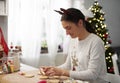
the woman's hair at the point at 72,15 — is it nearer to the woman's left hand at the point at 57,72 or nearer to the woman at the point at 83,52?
the woman at the point at 83,52

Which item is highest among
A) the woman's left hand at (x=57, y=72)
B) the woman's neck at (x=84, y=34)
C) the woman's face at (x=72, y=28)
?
the woman's face at (x=72, y=28)

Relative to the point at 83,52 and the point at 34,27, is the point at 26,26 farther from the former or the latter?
the point at 83,52

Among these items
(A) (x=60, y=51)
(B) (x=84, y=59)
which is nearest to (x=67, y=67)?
(B) (x=84, y=59)

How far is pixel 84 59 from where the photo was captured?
77.2 inches

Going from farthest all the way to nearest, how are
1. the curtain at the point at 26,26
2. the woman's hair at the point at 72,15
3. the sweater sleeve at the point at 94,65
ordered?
the curtain at the point at 26,26 → the woman's hair at the point at 72,15 → the sweater sleeve at the point at 94,65

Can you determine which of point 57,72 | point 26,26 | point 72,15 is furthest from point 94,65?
point 26,26

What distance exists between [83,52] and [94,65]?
19cm

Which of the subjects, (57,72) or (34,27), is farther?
(34,27)

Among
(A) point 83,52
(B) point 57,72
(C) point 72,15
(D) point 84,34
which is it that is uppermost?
(C) point 72,15

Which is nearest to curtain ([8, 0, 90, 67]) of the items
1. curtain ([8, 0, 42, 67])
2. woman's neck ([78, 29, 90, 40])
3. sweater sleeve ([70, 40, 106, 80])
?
curtain ([8, 0, 42, 67])

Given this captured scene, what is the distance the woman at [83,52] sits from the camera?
1.86 m

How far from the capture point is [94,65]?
72.9 inches

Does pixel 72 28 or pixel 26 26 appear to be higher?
pixel 26 26

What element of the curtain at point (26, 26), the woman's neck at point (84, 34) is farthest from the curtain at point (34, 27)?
the woman's neck at point (84, 34)
